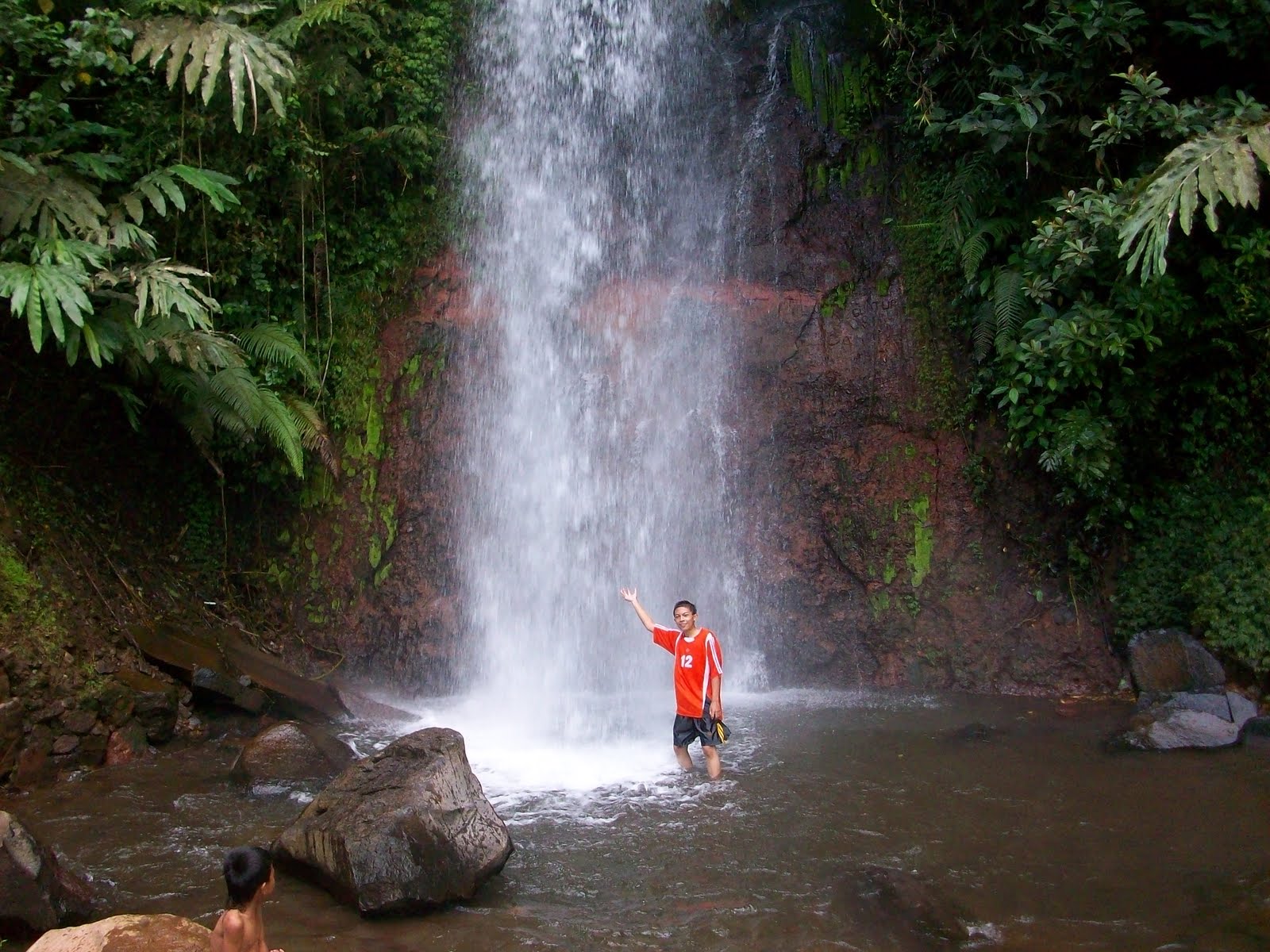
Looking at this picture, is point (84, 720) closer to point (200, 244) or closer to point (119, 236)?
point (119, 236)

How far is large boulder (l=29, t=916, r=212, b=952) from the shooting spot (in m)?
3.96

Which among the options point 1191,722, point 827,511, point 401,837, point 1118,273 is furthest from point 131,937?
point 1118,273

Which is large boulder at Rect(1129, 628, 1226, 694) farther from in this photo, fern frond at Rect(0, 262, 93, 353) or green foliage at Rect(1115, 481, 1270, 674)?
fern frond at Rect(0, 262, 93, 353)

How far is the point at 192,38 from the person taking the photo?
8219 mm

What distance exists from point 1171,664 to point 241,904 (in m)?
7.95

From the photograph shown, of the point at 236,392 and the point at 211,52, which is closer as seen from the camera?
the point at 211,52

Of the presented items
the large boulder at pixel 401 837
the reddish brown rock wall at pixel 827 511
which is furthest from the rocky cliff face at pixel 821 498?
the large boulder at pixel 401 837

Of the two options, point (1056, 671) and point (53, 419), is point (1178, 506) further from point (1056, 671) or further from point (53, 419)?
point (53, 419)

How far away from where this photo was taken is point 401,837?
197 inches

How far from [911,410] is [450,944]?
734 centimetres

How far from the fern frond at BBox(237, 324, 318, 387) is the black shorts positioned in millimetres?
5092

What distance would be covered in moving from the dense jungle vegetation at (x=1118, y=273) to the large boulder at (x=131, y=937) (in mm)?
7523

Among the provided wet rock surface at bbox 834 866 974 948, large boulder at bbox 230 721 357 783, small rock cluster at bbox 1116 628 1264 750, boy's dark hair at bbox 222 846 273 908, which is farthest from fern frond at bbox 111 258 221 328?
small rock cluster at bbox 1116 628 1264 750

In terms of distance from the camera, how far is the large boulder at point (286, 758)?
6.82 meters
